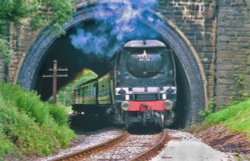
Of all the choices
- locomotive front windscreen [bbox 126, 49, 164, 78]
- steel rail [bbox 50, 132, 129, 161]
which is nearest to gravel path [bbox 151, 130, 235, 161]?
steel rail [bbox 50, 132, 129, 161]

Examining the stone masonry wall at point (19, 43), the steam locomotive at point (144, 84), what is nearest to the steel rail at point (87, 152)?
the steam locomotive at point (144, 84)

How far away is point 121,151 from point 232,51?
12.6 m

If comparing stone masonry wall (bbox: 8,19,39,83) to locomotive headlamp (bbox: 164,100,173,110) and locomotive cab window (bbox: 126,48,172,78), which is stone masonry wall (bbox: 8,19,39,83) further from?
locomotive headlamp (bbox: 164,100,173,110)

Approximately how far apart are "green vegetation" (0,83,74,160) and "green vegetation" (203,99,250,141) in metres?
5.60

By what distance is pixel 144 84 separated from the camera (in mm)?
25516

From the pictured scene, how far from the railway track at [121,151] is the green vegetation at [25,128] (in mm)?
1386

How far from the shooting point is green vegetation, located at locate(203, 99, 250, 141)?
20.6 metres

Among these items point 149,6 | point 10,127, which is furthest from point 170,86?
point 10,127

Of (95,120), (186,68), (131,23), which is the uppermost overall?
(131,23)

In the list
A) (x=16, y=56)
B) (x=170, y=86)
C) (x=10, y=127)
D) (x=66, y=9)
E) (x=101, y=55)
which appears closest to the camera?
(x=10, y=127)

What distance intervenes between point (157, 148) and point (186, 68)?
12.2 m

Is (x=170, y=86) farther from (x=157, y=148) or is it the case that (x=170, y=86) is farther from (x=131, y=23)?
(x=157, y=148)

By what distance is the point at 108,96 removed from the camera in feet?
93.1

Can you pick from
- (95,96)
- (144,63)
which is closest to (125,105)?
(144,63)
